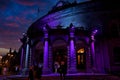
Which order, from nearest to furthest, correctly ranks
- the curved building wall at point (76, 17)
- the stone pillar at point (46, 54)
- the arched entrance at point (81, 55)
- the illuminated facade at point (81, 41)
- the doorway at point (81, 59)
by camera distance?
1. the stone pillar at point (46, 54)
2. the illuminated facade at point (81, 41)
3. the arched entrance at point (81, 55)
4. the doorway at point (81, 59)
5. the curved building wall at point (76, 17)

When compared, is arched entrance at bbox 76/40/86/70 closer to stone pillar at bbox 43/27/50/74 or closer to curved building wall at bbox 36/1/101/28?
curved building wall at bbox 36/1/101/28

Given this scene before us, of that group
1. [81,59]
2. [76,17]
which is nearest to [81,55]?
[81,59]

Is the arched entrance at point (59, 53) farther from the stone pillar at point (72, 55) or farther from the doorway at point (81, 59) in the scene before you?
the stone pillar at point (72, 55)

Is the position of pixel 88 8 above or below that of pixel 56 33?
above

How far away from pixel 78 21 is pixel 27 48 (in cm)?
1109

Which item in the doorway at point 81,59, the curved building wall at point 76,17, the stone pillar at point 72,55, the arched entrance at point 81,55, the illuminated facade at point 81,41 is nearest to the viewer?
the stone pillar at point 72,55

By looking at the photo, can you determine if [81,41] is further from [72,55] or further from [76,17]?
[76,17]

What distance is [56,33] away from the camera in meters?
27.0

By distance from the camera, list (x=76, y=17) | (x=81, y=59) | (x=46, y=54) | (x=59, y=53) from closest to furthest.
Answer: (x=46, y=54) → (x=81, y=59) → (x=59, y=53) → (x=76, y=17)

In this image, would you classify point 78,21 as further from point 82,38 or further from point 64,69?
point 64,69

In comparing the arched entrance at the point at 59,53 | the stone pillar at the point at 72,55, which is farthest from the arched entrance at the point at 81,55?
the stone pillar at the point at 72,55

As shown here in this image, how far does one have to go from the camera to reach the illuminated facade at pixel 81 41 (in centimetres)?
2641

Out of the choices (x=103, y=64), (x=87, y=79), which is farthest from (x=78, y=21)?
(x=87, y=79)

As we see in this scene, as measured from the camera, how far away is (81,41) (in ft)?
93.6
